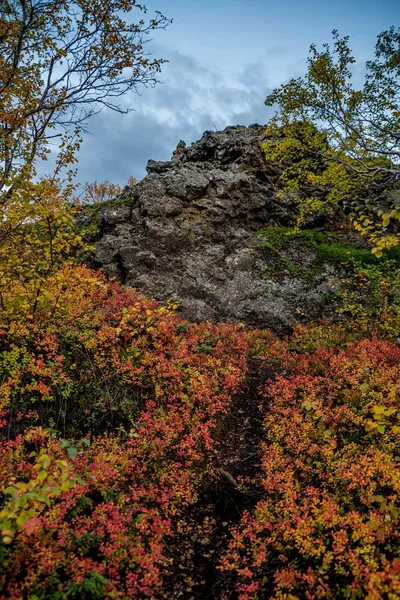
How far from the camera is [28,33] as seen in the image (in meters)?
6.84

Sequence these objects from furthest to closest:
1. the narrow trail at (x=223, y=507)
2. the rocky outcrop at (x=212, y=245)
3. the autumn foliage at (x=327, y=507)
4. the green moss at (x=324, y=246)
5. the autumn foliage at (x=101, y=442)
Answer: the green moss at (x=324, y=246) → the rocky outcrop at (x=212, y=245) → the narrow trail at (x=223, y=507) → the autumn foliage at (x=327, y=507) → the autumn foliage at (x=101, y=442)

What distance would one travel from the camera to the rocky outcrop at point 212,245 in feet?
42.5

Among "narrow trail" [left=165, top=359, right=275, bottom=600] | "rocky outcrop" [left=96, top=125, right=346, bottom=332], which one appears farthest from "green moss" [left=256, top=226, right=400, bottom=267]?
"narrow trail" [left=165, top=359, right=275, bottom=600]

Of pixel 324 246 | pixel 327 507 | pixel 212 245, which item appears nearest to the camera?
Answer: pixel 327 507

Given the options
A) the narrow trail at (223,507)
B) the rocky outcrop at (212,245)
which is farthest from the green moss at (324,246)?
the narrow trail at (223,507)

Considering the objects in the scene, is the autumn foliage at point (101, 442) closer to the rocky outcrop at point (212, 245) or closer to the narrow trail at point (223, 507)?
the narrow trail at point (223, 507)

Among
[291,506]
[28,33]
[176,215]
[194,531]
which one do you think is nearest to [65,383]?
[194,531]

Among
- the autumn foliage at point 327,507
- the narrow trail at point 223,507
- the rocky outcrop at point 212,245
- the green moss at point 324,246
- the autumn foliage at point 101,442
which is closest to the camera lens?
the autumn foliage at point 101,442

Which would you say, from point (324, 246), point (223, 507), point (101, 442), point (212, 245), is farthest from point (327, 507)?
point (324, 246)

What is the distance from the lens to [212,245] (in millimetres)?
14180

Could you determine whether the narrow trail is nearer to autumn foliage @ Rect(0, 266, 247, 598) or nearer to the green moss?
autumn foliage @ Rect(0, 266, 247, 598)

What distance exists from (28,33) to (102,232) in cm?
835

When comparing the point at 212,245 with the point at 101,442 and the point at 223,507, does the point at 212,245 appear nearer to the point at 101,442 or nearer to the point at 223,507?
the point at 101,442

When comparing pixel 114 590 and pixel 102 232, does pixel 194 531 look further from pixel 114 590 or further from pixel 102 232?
pixel 102 232
